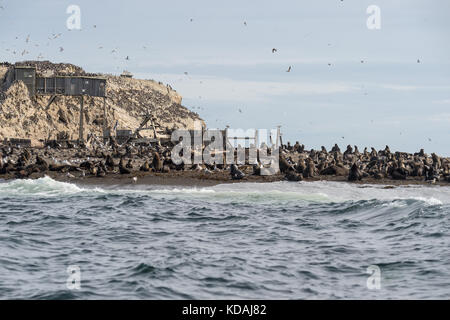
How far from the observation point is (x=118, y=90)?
10312cm

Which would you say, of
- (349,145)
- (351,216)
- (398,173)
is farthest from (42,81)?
(351,216)

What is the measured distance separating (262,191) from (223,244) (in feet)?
48.2

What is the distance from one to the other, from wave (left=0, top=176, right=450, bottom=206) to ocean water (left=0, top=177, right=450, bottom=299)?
0.15 metres

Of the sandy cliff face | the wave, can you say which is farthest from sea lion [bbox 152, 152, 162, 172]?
the sandy cliff face

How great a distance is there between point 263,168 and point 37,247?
21.5 meters

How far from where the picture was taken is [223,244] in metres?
18.3

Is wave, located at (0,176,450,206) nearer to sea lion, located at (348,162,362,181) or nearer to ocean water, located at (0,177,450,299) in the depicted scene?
ocean water, located at (0,177,450,299)

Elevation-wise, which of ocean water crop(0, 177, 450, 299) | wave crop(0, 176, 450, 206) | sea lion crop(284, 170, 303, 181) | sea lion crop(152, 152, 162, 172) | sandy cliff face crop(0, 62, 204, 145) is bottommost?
ocean water crop(0, 177, 450, 299)

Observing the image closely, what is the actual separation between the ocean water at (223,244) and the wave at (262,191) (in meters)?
0.15

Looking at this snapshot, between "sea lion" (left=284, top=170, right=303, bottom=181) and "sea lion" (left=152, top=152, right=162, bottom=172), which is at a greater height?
"sea lion" (left=152, top=152, right=162, bottom=172)

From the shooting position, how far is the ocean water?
13438 mm

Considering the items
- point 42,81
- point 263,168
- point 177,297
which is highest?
point 42,81

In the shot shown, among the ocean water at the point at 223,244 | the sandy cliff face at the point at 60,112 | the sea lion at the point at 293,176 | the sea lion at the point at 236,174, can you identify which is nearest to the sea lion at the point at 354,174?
the sea lion at the point at 293,176
